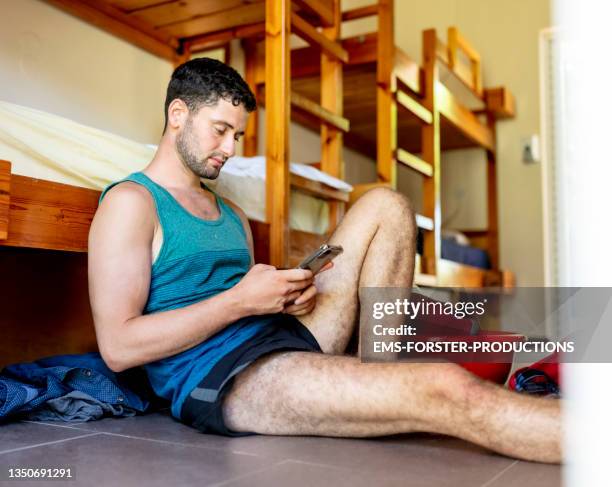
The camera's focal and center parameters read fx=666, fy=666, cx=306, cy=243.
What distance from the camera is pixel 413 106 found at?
2584 millimetres

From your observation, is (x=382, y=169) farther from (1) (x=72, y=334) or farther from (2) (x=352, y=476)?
(2) (x=352, y=476)

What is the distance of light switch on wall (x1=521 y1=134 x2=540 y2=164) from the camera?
3580 millimetres

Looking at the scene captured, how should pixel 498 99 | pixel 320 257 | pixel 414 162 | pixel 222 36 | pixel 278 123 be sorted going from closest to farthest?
1. pixel 320 257
2. pixel 278 123
3. pixel 222 36
4. pixel 414 162
5. pixel 498 99

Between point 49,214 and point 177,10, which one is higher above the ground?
point 177,10

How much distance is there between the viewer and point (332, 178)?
1.96 metres

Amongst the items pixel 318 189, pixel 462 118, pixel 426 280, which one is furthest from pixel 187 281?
pixel 462 118

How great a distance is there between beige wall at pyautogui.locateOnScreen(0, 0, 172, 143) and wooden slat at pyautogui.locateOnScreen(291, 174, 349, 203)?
0.80 metres

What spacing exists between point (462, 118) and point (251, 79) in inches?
44.1

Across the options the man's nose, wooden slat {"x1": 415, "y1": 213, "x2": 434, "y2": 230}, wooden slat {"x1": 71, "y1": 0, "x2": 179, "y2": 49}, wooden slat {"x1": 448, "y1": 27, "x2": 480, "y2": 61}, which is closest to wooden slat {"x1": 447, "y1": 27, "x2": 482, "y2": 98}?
wooden slat {"x1": 448, "y1": 27, "x2": 480, "y2": 61}

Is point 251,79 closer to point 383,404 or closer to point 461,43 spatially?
point 461,43

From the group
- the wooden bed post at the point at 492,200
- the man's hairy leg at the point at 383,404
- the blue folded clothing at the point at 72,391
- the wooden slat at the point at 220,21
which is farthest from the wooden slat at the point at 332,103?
the wooden bed post at the point at 492,200

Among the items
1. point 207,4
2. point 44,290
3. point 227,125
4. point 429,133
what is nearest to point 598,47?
point 227,125

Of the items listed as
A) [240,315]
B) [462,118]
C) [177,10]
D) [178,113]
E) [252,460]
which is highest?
[177,10]

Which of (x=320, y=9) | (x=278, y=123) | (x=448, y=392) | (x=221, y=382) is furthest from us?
(x=320, y=9)
